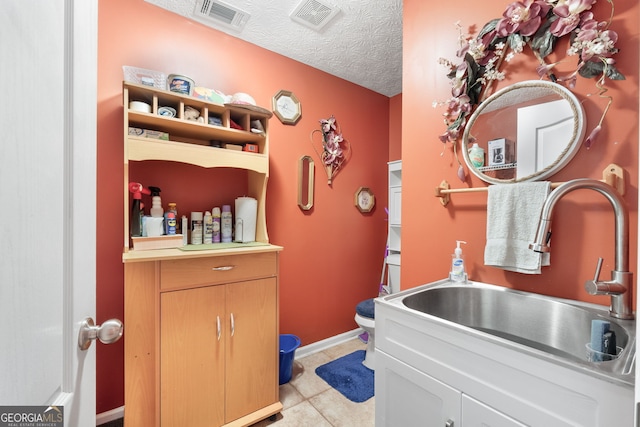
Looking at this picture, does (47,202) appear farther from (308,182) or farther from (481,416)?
(308,182)

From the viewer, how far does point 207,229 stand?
171 centimetres

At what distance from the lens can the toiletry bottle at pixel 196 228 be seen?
1663 mm

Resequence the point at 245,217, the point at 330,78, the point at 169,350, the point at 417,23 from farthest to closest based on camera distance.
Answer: the point at 330,78, the point at 245,217, the point at 417,23, the point at 169,350

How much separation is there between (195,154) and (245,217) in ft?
1.64

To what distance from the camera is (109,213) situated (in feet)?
5.06

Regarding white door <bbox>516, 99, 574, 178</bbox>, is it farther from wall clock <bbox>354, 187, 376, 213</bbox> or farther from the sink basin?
wall clock <bbox>354, 187, 376, 213</bbox>

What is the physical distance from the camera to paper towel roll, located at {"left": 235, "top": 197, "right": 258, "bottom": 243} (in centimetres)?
178

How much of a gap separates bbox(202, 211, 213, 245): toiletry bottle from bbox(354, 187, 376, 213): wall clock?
56.2 inches

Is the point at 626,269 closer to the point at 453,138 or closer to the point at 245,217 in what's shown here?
the point at 453,138

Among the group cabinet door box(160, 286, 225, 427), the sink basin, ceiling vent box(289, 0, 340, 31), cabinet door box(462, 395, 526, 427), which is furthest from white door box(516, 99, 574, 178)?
cabinet door box(160, 286, 225, 427)

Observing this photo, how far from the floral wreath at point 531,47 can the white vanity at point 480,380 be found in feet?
2.64

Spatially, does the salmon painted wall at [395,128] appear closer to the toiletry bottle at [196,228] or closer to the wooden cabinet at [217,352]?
the wooden cabinet at [217,352]

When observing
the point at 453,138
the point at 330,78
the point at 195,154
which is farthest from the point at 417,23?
the point at 195,154

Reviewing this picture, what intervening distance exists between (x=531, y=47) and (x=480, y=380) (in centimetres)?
130
